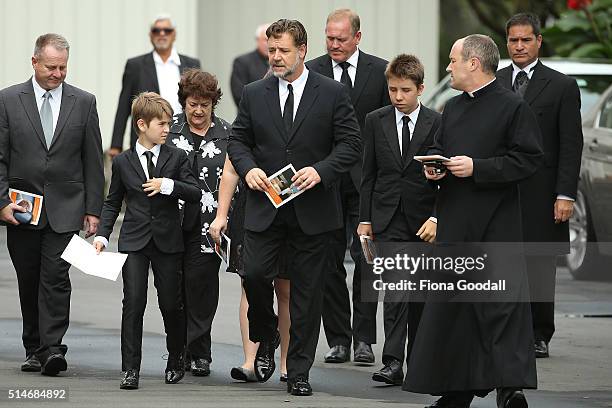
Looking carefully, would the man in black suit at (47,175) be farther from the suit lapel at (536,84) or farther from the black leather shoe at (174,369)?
the suit lapel at (536,84)

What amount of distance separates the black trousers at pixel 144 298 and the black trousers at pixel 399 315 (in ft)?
3.94

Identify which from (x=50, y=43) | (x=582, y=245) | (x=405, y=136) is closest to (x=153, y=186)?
(x=50, y=43)

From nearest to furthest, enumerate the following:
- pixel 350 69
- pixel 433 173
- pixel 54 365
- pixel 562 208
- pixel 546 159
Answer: pixel 433 173
pixel 54 365
pixel 562 208
pixel 546 159
pixel 350 69

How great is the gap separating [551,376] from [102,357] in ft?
8.97

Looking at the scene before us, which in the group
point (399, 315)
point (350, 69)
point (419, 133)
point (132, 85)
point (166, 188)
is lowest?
point (399, 315)

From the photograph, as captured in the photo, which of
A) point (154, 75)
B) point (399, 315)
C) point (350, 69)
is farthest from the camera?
point (154, 75)

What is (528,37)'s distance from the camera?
11.4m

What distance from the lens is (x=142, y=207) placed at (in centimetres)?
1003

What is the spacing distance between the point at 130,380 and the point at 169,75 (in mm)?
5939

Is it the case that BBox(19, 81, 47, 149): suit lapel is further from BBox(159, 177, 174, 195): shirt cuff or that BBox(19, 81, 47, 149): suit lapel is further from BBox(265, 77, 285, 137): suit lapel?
BBox(265, 77, 285, 137): suit lapel

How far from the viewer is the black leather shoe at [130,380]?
9.77 metres

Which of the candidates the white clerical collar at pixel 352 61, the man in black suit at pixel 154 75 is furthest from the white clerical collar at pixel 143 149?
the man in black suit at pixel 154 75

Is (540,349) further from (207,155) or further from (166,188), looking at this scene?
(166,188)

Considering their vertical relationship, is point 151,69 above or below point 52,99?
above
